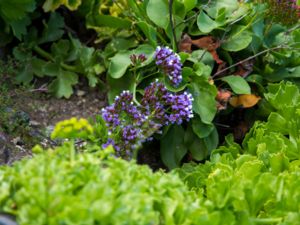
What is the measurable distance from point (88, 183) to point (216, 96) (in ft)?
5.93

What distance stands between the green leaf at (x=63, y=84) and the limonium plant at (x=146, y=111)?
71cm

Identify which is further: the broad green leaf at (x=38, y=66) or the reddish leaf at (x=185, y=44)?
the broad green leaf at (x=38, y=66)

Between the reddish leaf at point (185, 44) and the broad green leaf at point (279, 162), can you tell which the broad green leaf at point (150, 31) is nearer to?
the reddish leaf at point (185, 44)

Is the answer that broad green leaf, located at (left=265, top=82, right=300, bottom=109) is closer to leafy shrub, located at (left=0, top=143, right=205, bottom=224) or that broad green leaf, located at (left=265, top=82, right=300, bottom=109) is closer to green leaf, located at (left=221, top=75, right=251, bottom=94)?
green leaf, located at (left=221, top=75, right=251, bottom=94)

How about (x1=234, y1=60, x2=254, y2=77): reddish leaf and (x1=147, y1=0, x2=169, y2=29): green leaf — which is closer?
(x1=147, y1=0, x2=169, y2=29): green leaf

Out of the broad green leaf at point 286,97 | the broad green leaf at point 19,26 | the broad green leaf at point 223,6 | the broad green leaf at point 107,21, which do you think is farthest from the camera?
the broad green leaf at point 19,26

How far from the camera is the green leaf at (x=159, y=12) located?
3377 mm

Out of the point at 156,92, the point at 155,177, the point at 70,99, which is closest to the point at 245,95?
the point at 156,92

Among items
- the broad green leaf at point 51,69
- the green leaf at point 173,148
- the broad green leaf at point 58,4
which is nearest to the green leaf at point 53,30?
the broad green leaf at point 58,4

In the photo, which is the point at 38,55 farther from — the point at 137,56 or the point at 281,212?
the point at 281,212

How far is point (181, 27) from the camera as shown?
11.3ft

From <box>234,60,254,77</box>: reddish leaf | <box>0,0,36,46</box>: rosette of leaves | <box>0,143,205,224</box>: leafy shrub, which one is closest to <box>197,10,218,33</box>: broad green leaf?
<box>234,60,254,77</box>: reddish leaf

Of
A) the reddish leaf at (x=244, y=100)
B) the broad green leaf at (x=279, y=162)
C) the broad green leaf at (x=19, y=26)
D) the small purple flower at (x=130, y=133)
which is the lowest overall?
the broad green leaf at (x=279, y=162)

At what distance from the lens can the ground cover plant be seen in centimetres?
199
